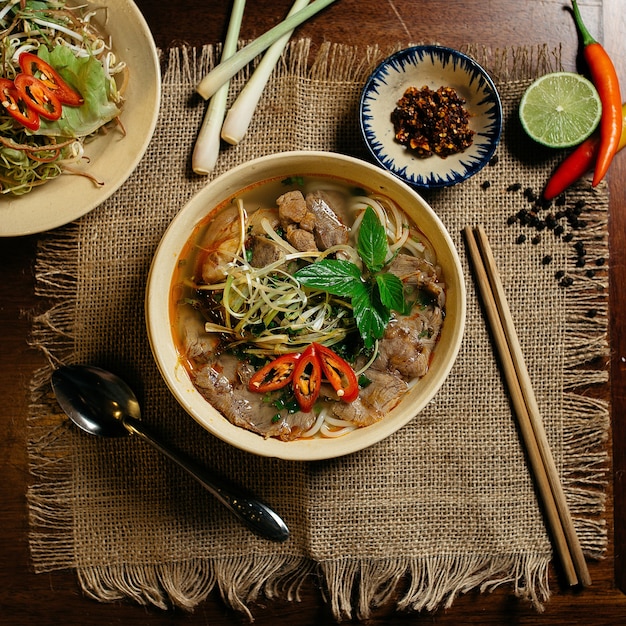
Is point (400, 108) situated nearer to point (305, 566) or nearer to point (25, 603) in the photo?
point (305, 566)

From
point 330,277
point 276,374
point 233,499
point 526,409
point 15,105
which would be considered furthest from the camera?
point 526,409

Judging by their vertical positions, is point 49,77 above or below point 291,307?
above

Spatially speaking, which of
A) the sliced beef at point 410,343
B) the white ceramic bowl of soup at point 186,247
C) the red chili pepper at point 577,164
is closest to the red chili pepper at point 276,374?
the white ceramic bowl of soup at point 186,247

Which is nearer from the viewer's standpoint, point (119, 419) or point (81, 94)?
point (81, 94)

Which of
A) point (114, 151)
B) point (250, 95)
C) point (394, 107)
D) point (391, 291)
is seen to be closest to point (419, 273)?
point (391, 291)

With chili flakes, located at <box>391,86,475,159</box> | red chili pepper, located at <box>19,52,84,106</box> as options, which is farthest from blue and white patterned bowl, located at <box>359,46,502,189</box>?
red chili pepper, located at <box>19,52,84,106</box>

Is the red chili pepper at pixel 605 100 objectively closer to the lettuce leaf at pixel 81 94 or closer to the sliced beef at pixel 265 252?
the sliced beef at pixel 265 252

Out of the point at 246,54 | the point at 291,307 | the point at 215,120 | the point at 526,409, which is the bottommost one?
the point at 526,409

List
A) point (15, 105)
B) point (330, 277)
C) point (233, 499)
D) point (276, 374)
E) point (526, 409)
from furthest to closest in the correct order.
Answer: point (526, 409) → point (233, 499) → point (15, 105) → point (276, 374) → point (330, 277)

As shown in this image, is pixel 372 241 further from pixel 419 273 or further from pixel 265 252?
pixel 265 252
